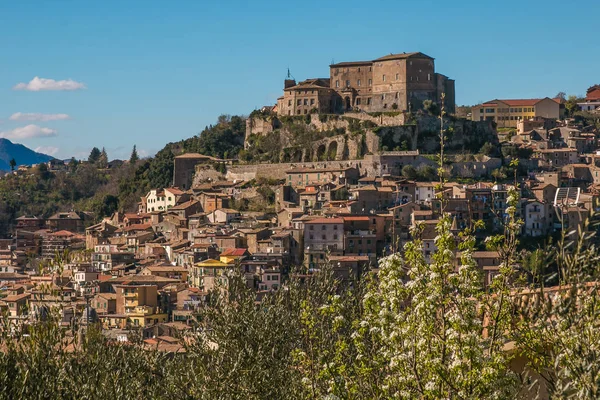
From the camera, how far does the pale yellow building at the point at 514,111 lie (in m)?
83.0

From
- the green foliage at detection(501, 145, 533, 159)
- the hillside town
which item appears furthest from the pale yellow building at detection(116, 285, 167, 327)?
the green foliage at detection(501, 145, 533, 159)

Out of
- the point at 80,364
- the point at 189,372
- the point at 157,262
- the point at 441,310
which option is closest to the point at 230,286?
the point at 189,372

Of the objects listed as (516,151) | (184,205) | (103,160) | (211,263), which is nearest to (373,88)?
(516,151)

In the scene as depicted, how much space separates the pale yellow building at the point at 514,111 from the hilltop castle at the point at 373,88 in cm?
684

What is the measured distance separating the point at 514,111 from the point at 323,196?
26399mm

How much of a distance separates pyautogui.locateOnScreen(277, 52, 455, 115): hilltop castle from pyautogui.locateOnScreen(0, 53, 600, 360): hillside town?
10cm

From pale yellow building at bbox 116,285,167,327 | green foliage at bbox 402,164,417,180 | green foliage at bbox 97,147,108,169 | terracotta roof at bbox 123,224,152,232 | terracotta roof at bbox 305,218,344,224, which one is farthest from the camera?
green foliage at bbox 97,147,108,169

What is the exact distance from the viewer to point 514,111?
83.6m

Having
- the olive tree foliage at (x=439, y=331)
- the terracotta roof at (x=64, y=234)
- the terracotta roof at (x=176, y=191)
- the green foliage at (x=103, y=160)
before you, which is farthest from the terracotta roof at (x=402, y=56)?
the olive tree foliage at (x=439, y=331)

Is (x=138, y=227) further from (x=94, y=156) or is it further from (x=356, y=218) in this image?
(x=94, y=156)

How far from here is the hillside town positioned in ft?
176

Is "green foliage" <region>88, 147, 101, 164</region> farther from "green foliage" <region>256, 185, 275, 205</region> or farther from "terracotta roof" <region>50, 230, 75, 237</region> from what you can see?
"green foliage" <region>256, 185, 275, 205</region>

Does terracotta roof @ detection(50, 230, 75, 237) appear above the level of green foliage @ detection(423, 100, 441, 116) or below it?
below

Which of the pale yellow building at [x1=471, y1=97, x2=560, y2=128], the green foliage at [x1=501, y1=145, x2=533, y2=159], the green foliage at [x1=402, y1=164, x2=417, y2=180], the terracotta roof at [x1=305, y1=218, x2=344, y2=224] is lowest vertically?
the terracotta roof at [x1=305, y1=218, x2=344, y2=224]
